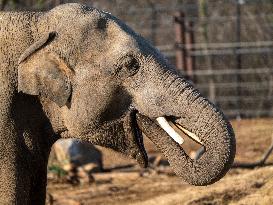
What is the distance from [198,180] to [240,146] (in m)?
9.78

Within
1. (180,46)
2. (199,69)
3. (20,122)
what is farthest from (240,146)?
(20,122)

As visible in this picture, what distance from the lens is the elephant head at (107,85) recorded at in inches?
176

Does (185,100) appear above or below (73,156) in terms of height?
above

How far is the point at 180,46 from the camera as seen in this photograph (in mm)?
Answer: 16922

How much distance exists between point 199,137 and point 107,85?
23.6 inches

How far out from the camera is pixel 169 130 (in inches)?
175

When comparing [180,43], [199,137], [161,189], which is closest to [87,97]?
[199,137]

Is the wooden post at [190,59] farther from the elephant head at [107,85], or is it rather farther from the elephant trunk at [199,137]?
the elephant trunk at [199,137]

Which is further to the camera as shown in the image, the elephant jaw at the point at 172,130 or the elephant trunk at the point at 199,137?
the elephant jaw at the point at 172,130

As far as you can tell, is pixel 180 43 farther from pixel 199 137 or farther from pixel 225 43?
pixel 199 137

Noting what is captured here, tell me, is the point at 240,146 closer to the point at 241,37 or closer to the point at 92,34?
the point at 241,37

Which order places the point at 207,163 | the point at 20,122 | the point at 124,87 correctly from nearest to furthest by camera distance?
the point at 207,163 → the point at 124,87 → the point at 20,122

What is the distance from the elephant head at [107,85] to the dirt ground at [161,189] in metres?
1.66

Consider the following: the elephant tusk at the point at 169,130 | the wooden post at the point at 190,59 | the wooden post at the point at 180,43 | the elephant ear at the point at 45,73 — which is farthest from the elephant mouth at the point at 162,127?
the wooden post at the point at 190,59
